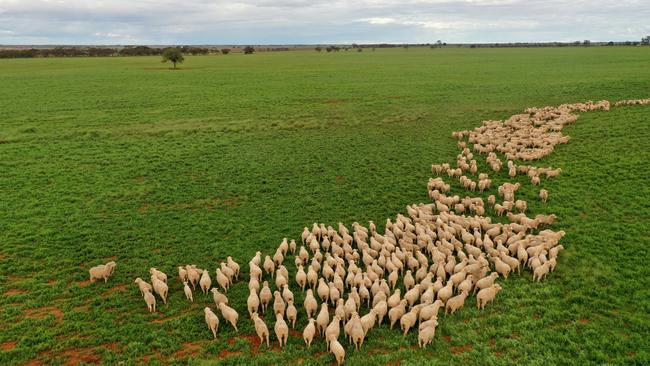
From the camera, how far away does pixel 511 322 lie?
13.0 m

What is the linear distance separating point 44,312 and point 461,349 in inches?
532

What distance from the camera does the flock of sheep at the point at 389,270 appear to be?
507 inches

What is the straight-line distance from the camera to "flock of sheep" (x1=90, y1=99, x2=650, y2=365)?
12.9 m

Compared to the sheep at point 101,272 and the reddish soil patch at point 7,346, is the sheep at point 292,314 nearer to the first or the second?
the sheep at point 101,272

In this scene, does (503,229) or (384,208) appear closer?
(503,229)

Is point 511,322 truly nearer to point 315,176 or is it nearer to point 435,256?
point 435,256

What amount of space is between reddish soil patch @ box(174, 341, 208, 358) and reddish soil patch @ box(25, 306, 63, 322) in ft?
15.1

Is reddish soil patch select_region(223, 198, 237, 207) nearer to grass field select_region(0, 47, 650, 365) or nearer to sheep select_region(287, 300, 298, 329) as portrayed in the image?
grass field select_region(0, 47, 650, 365)

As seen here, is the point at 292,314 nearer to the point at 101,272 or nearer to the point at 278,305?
the point at 278,305

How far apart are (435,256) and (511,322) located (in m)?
3.78

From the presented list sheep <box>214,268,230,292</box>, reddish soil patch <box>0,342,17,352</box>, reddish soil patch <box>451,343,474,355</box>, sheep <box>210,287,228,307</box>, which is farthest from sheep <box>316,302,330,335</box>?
reddish soil patch <box>0,342,17,352</box>

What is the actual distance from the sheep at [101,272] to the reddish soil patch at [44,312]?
1.72 m

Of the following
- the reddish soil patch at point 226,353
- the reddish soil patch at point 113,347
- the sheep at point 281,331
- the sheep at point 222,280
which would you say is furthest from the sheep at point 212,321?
the reddish soil patch at point 113,347

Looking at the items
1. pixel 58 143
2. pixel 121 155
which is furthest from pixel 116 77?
pixel 121 155
